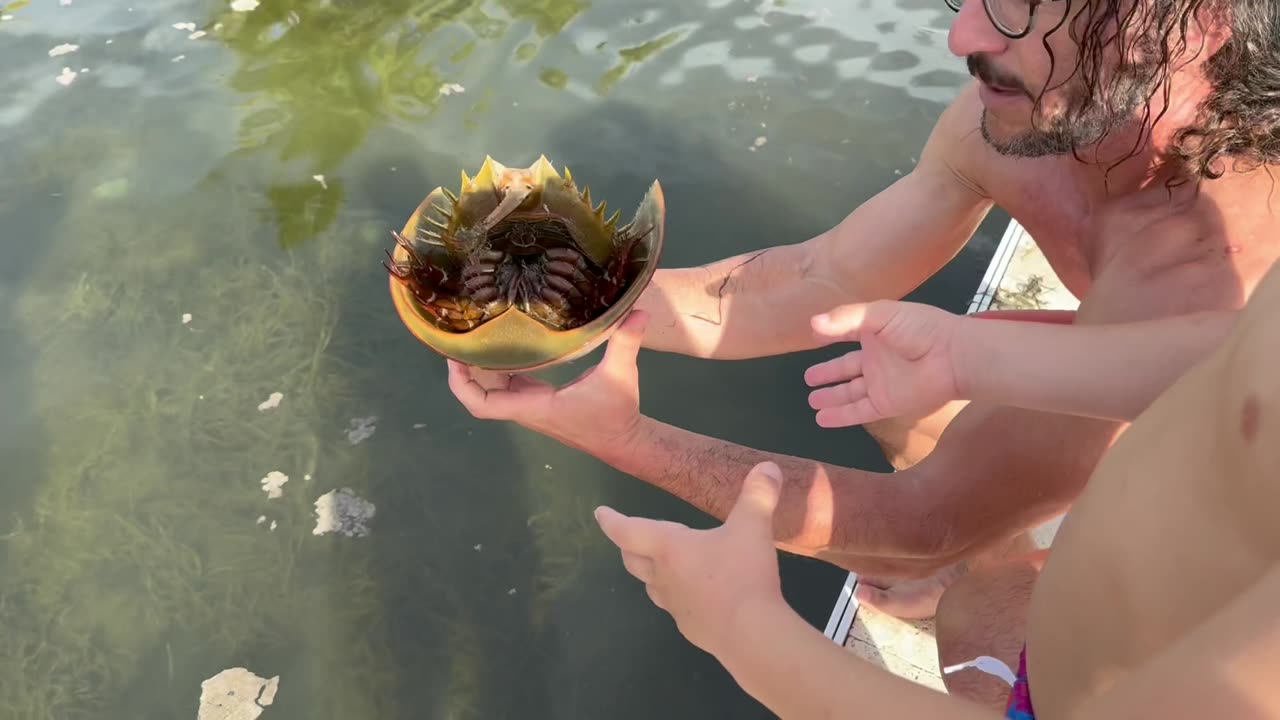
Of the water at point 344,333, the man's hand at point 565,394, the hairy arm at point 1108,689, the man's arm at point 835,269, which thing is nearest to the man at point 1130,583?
the hairy arm at point 1108,689

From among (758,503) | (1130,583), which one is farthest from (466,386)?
(1130,583)

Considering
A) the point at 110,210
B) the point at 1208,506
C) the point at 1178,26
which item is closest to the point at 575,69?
the point at 110,210

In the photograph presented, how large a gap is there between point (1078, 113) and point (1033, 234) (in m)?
0.63

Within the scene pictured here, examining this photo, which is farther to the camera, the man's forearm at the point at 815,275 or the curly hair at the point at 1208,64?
the man's forearm at the point at 815,275

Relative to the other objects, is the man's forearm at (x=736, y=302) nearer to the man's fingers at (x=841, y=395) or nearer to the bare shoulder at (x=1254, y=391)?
the man's fingers at (x=841, y=395)

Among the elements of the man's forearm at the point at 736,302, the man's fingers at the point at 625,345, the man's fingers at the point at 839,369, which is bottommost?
the man's forearm at the point at 736,302

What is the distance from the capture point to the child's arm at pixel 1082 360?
148cm

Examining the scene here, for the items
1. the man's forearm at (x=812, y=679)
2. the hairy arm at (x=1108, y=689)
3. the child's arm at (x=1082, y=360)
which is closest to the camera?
the hairy arm at (x=1108, y=689)

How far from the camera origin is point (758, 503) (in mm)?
1351

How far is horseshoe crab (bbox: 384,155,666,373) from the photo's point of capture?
1637mm

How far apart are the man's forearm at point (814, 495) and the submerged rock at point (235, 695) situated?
1.33 m

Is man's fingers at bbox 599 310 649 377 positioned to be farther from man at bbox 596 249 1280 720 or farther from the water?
the water

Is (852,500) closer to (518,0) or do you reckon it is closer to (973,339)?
(973,339)

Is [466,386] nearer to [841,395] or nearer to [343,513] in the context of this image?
[841,395]
